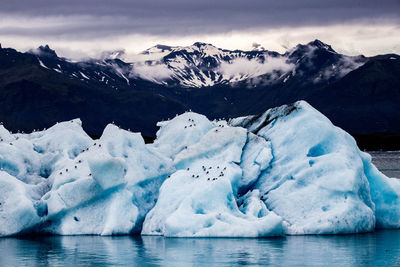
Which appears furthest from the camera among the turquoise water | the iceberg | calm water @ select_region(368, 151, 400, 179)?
calm water @ select_region(368, 151, 400, 179)

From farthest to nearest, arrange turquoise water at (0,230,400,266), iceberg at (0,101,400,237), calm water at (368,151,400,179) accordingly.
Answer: calm water at (368,151,400,179)
iceberg at (0,101,400,237)
turquoise water at (0,230,400,266)

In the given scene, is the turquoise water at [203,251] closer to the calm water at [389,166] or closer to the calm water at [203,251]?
the calm water at [203,251]

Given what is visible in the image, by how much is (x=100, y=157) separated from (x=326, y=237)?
10.8 metres

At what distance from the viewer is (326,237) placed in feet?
103

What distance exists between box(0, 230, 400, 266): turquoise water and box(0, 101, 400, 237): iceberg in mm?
819

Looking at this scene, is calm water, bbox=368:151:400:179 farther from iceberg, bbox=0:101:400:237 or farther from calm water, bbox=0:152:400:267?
calm water, bbox=0:152:400:267

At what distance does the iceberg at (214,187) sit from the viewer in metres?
31.8

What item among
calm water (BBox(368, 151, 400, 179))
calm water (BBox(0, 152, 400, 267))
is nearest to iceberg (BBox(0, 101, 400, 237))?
calm water (BBox(0, 152, 400, 267))

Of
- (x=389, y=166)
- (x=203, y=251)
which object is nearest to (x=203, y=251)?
(x=203, y=251)

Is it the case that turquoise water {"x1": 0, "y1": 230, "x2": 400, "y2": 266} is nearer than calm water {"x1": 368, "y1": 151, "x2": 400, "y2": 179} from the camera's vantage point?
Yes

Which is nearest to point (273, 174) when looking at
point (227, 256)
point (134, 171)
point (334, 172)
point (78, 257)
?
point (334, 172)

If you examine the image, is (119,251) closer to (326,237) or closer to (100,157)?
(100,157)

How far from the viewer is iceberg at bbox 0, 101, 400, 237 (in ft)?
104

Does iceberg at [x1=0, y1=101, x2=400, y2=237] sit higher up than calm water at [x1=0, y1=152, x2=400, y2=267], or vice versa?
iceberg at [x1=0, y1=101, x2=400, y2=237]
